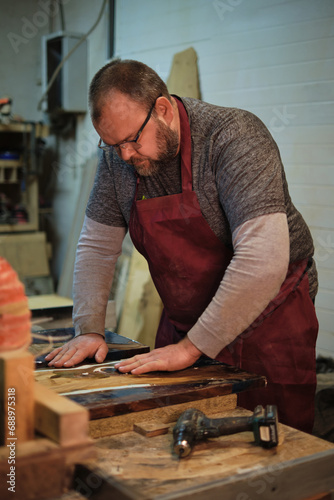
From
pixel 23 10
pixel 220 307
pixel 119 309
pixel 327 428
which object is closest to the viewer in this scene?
pixel 220 307

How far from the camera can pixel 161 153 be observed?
1.91 metres

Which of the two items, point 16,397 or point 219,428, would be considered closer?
point 16,397

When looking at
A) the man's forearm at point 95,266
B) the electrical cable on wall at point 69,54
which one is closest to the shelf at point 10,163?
the electrical cable on wall at point 69,54

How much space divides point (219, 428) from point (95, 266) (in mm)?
1019

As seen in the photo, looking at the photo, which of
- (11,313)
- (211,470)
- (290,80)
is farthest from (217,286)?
(290,80)

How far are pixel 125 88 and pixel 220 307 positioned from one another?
29.2 inches

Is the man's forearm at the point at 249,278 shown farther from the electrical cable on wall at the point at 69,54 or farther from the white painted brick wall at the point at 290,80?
the electrical cable on wall at the point at 69,54

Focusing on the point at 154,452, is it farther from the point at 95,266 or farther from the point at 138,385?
the point at 95,266

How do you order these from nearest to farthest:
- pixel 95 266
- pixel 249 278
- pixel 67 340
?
pixel 249 278 → pixel 67 340 → pixel 95 266

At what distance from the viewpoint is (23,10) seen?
19.3 ft

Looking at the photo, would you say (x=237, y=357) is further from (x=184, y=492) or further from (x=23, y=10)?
(x=23, y=10)

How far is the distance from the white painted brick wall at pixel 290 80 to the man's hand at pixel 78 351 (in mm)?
1920

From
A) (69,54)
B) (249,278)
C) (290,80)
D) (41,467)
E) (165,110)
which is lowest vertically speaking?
(41,467)

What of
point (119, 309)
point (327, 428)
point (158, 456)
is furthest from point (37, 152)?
point (158, 456)
